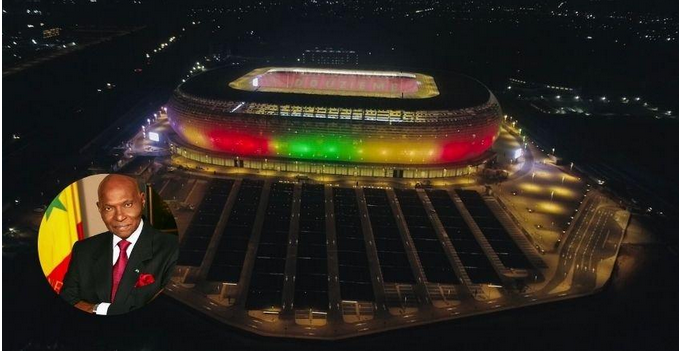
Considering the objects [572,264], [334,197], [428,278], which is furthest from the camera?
[334,197]

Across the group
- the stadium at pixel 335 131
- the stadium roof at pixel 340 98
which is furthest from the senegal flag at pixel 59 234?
the stadium roof at pixel 340 98

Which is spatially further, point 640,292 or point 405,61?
point 405,61

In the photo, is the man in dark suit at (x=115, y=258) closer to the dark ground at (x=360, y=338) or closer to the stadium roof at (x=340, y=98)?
the dark ground at (x=360, y=338)

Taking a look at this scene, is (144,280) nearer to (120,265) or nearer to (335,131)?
(120,265)

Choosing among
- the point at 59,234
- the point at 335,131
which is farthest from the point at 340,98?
the point at 59,234

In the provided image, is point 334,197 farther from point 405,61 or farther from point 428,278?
point 405,61

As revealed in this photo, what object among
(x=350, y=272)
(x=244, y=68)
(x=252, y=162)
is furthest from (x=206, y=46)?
(x=350, y=272)
